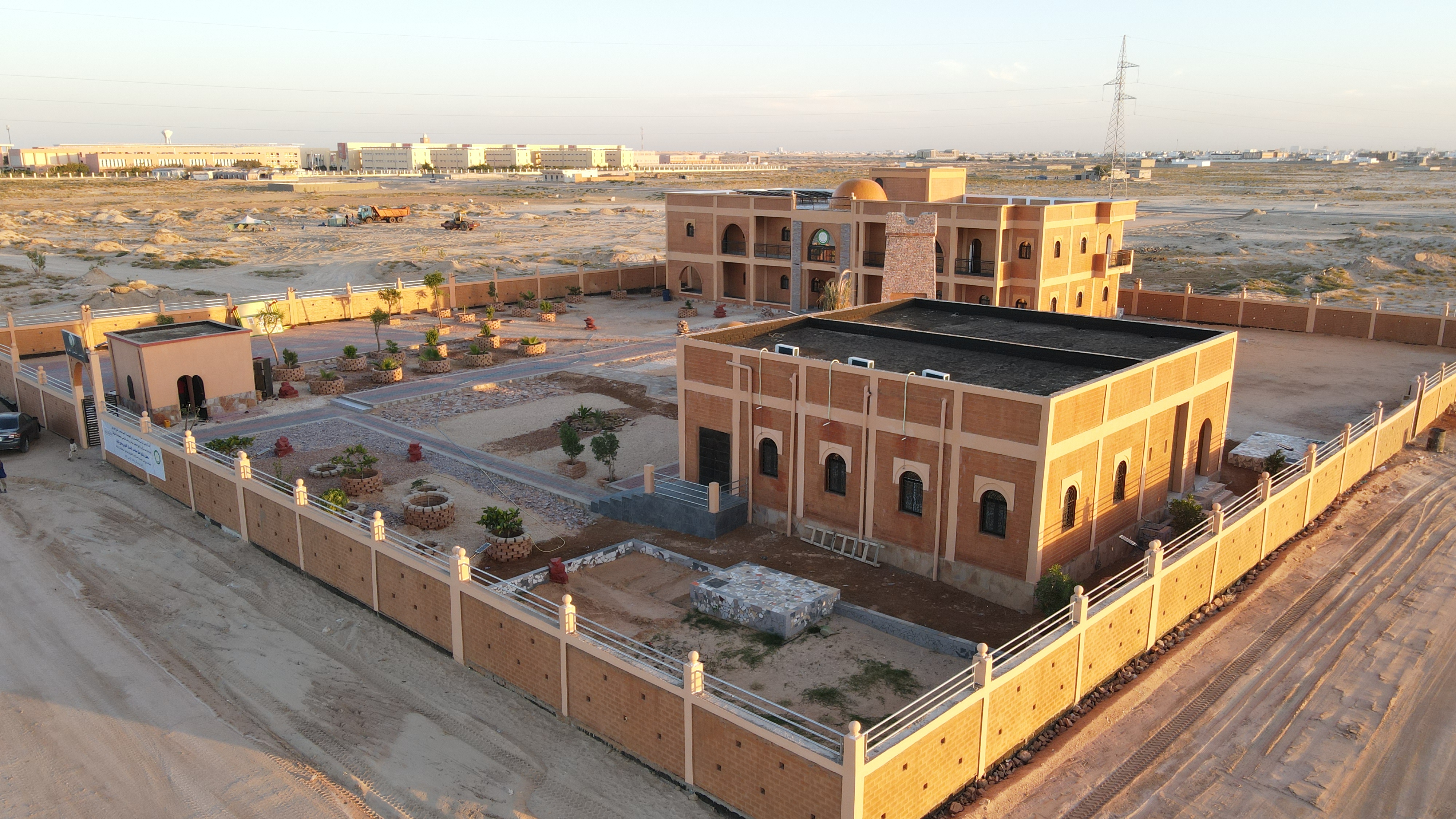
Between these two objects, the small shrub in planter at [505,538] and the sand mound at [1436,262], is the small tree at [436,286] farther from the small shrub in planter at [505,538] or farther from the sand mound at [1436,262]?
the sand mound at [1436,262]

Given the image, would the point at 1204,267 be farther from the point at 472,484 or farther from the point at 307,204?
the point at 307,204

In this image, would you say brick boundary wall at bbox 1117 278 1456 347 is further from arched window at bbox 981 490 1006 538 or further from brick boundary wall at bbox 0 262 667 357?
arched window at bbox 981 490 1006 538

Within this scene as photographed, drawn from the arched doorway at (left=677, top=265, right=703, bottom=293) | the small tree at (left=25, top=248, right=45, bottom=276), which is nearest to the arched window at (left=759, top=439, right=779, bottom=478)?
the arched doorway at (left=677, top=265, right=703, bottom=293)

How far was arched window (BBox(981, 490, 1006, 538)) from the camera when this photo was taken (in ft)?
66.3

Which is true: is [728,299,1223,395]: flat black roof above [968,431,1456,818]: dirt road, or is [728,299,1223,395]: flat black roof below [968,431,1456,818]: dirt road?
above

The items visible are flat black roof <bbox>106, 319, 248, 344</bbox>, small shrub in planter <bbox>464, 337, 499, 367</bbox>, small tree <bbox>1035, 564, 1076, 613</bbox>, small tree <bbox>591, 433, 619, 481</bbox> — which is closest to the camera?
small tree <bbox>1035, 564, 1076, 613</bbox>

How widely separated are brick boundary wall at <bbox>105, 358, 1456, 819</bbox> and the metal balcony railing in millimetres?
23179

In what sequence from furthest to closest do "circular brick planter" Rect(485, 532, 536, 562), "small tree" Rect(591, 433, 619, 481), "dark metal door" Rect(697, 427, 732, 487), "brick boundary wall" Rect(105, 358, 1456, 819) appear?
"small tree" Rect(591, 433, 619, 481), "dark metal door" Rect(697, 427, 732, 487), "circular brick planter" Rect(485, 532, 536, 562), "brick boundary wall" Rect(105, 358, 1456, 819)

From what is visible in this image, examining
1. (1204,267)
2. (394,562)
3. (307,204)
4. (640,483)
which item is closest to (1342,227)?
(1204,267)

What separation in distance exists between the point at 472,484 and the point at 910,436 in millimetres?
12987

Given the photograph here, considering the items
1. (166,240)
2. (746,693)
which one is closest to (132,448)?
(746,693)

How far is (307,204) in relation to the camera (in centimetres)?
12244

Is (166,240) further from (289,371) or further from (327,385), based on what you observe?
(327,385)

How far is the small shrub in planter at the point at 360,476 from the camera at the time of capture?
26375mm
